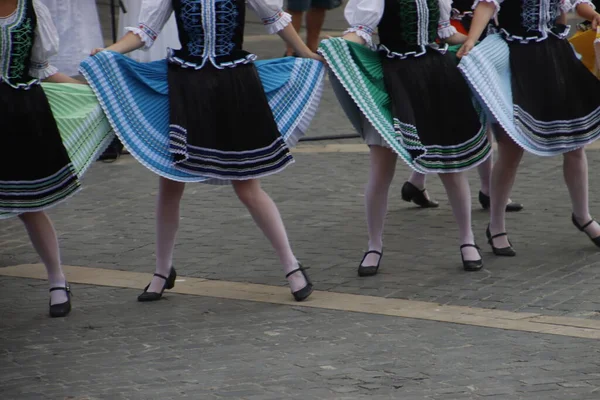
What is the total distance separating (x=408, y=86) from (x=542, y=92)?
864 mm

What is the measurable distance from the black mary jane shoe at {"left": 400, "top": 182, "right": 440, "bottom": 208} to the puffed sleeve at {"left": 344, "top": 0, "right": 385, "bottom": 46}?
2.07 metres

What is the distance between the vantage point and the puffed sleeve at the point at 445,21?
684 cm

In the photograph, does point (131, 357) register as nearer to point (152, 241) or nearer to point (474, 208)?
point (152, 241)

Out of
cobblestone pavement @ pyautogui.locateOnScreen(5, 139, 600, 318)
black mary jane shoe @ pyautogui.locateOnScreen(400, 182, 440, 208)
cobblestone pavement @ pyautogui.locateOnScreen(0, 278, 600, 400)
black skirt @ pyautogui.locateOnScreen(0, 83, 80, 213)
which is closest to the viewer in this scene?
cobblestone pavement @ pyautogui.locateOnScreen(0, 278, 600, 400)

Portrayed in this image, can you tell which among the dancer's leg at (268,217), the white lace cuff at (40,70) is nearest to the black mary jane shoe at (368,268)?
the dancer's leg at (268,217)

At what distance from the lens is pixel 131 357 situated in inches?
221

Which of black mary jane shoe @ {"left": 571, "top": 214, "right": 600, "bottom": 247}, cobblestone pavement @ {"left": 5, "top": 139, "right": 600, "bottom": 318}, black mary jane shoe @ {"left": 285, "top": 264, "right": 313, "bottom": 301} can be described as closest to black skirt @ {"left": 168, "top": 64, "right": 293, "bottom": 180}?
black mary jane shoe @ {"left": 285, "top": 264, "right": 313, "bottom": 301}

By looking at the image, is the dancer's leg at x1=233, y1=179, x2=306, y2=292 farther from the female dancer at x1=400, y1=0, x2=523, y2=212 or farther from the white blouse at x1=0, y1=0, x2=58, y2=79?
the female dancer at x1=400, y1=0, x2=523, y2=212

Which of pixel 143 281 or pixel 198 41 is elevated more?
pixel 198 41

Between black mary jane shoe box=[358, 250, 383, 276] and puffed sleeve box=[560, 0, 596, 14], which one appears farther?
puffed sleeve box=[560, 0, 596, 14]

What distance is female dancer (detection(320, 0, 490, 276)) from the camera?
6.63m

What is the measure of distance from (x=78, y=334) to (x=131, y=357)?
1.81ft

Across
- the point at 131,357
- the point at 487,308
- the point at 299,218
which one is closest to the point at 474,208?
the point at 299,218

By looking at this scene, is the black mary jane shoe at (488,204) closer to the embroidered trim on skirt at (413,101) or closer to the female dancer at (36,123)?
the embroidered trim on skirt at (413,101)
